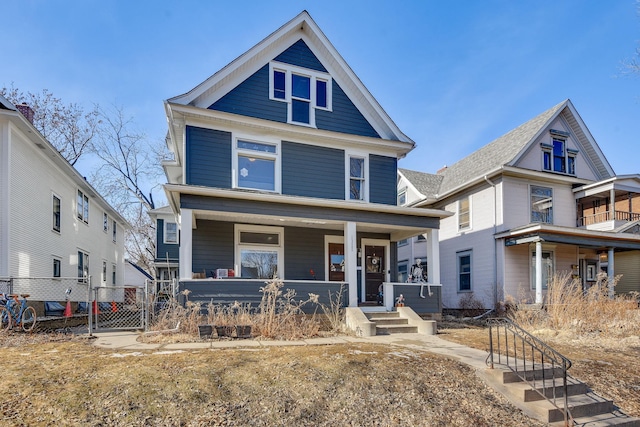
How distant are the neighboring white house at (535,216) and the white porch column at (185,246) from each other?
1224 centimetres

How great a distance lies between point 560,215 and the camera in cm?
1753

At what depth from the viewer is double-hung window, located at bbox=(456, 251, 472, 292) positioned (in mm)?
17812

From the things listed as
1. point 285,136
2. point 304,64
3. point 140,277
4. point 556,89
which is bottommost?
point 140,277

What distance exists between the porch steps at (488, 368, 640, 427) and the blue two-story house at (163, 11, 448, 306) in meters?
5.23

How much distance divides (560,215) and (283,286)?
14.0 meters

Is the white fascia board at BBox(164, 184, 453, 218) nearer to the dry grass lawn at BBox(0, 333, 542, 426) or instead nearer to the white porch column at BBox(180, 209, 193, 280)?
the white porch column at BBox(180, 209, 193, 280)

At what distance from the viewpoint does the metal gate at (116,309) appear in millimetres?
9508

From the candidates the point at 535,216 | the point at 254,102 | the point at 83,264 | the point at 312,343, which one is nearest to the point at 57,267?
the point at 83,264

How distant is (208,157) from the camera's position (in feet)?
38.9

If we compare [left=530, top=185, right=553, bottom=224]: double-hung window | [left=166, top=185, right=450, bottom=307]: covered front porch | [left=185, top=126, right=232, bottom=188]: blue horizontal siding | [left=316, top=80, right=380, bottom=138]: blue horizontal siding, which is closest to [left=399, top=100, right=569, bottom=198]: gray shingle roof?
[left=530, top=185, right=553, bottom=224]: double-hung window

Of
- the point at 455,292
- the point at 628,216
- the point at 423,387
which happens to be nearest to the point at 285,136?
the point at 423,387

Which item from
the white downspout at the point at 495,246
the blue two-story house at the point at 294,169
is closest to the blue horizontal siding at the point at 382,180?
the blue two-story house at the point at 294,169

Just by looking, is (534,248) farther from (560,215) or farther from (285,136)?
(285,136)

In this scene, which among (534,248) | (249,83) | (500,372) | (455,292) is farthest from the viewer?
(455,292)
